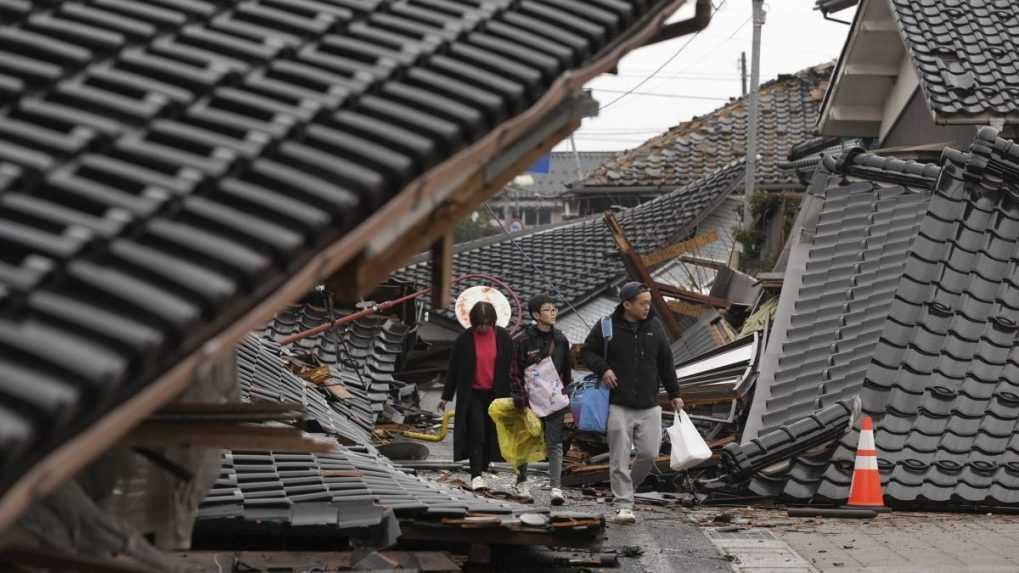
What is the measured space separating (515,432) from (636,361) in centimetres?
162

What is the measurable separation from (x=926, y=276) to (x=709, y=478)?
2.59 metres

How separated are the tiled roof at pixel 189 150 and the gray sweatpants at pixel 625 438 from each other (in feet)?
22.8

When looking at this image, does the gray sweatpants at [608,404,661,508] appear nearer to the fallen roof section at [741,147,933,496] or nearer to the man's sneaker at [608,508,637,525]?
the man's sneaker at [608,508,637,525]

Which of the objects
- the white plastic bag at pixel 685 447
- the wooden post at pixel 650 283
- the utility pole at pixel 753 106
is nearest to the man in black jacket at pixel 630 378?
the white plastic bag at pixel 685 447

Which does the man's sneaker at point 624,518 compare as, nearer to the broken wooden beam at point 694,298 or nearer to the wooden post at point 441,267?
the wooden post at point 441,267

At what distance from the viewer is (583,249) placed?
31016 mm

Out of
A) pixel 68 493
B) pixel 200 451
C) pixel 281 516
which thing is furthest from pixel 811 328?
pixel 68 493

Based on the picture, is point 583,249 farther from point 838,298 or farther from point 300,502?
point 300,502

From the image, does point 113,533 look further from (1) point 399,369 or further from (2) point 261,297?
(1) point 399,369

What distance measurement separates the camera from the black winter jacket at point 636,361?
1178cm

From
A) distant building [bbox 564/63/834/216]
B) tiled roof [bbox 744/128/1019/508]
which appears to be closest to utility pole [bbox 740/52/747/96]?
distant building [bbox 564/63/834/216]

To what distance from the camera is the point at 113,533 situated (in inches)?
176

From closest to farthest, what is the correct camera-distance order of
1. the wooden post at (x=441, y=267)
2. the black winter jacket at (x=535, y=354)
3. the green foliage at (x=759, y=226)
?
1. the wooden post at (x=441, y=267)
2. the black winter jacket at (x=535, y=354)
3. the green foliage at (x=759, y=226)

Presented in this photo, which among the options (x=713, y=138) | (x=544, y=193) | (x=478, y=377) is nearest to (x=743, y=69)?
(x=713, y=138)
